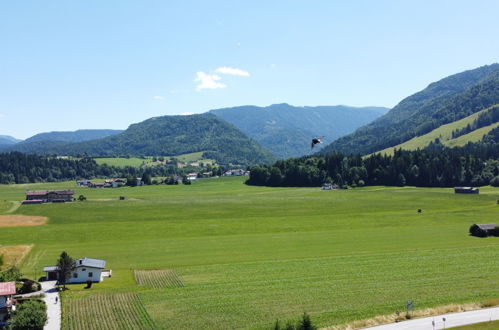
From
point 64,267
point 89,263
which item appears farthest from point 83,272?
point 64,267

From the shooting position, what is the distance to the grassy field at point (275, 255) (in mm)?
49531

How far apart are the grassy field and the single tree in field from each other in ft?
7.38

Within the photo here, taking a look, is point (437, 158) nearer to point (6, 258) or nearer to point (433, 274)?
point (433, 274)

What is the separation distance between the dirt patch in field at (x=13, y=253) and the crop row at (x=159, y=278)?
20.4 m

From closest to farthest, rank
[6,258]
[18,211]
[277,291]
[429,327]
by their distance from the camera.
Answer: [429,327]
[277,291]
[6,258]
[18,211]

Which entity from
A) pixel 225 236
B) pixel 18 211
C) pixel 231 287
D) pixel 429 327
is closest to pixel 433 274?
pixel 429 327

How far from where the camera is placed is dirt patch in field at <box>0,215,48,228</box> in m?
109

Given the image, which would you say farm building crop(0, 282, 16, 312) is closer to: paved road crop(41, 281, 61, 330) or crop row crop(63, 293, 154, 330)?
paved road crop(41, 281, 61, 330)

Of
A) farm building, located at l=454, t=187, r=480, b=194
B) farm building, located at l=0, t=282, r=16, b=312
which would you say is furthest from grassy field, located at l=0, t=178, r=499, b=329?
farm building, located at l=454, t=187, r=480, b=194

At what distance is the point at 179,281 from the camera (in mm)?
59969

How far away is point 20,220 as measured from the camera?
116m

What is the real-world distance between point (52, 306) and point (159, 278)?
14.1 m

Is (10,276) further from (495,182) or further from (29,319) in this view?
(495,182)

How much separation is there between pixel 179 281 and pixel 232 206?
76.6m
